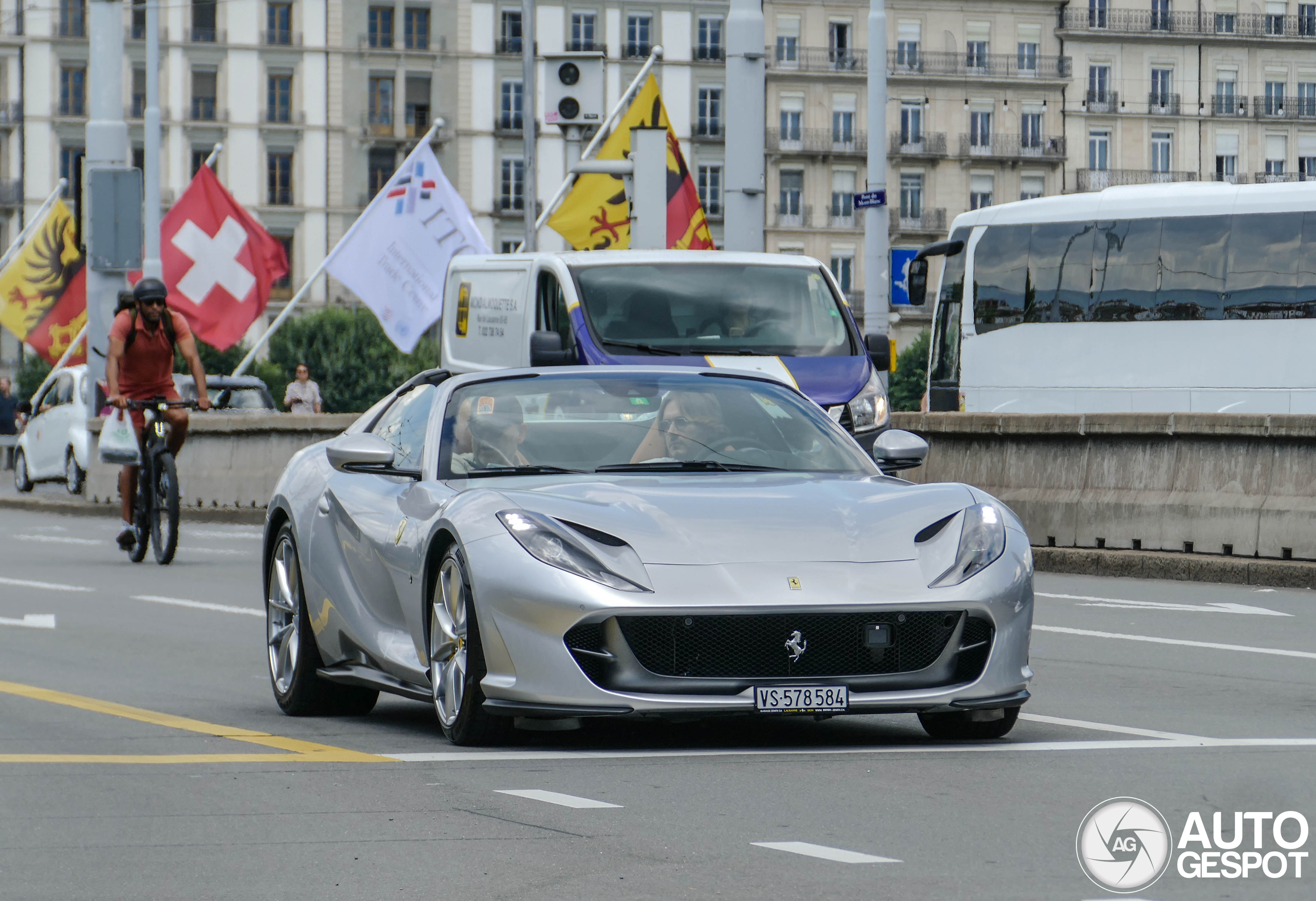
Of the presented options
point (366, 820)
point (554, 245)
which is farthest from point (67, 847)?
point (554, 245)

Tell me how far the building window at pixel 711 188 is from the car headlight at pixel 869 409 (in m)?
83.0

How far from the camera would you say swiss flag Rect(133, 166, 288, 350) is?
125ft

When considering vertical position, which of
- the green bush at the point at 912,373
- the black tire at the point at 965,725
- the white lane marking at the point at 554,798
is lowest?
the green bush at the point at 912,373

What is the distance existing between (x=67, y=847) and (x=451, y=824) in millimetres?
921

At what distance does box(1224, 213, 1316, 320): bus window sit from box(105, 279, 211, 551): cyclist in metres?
15.4

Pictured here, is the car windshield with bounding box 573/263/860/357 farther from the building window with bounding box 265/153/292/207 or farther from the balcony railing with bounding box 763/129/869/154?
the building window with bounding box 265/153/292/207

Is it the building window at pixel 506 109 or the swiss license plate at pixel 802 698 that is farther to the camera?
the building window at pixel 506 109

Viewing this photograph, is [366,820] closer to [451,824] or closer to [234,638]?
[451,824]

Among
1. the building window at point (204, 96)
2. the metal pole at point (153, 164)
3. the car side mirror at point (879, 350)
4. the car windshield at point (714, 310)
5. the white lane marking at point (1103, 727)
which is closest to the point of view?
the white lane marking at point (1103, 727)

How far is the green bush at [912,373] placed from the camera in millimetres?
91125

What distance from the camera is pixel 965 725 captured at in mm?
7340

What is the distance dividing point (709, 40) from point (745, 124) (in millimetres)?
81032

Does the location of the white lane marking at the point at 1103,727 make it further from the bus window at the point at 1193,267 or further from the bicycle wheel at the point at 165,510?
the bus window at the point at 1193,267

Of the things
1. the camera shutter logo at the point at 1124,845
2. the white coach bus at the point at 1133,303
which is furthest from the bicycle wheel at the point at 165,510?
the white coach bus at the point at 1133,303
